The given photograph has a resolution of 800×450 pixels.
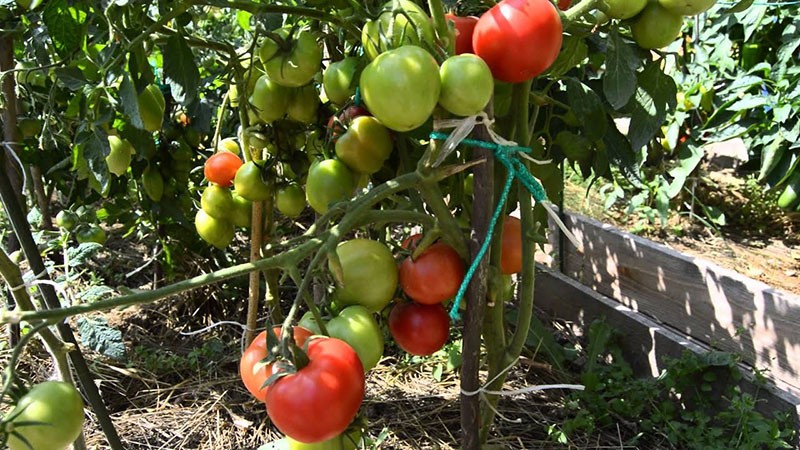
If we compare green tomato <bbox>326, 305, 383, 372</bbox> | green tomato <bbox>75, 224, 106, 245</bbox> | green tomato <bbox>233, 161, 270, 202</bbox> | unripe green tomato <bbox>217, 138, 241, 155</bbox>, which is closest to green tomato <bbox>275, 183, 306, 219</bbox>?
green tomato <bbox>233, 161, 270, 202</bbox>

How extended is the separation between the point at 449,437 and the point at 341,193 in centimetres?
88

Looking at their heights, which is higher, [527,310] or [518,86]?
[518,86]

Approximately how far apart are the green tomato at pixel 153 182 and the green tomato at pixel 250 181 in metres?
0.72

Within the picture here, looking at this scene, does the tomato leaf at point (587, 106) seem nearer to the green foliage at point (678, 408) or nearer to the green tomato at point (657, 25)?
the green tomato at point (657, 25)

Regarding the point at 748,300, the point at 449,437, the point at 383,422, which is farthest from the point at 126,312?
the point at 748,300

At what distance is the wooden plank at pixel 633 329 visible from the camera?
5.24 ft

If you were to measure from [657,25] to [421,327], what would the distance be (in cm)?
52

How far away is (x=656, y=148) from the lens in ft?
9.51

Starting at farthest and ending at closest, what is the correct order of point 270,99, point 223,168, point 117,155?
point 223,168 → point 117,155 → point 270,99

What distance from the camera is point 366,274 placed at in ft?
2.86

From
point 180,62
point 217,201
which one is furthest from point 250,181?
point 180,62

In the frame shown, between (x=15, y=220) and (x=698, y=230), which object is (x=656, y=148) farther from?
(x=15, y=220)

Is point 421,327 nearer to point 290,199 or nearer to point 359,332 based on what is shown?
point 359,332

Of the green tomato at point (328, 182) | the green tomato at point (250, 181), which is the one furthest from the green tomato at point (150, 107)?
the green tomato at point (328, 182)
